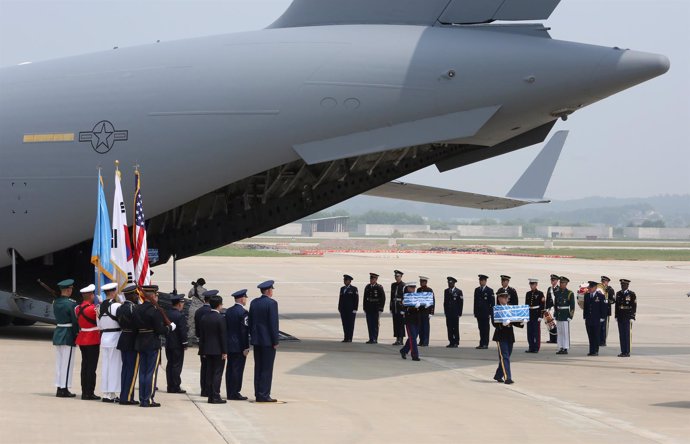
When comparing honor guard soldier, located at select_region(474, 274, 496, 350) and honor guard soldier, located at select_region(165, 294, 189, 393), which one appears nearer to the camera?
honor guard soldier, located at select_region(165, 294, 189, 393)

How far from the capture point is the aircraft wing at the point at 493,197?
23.3 metres

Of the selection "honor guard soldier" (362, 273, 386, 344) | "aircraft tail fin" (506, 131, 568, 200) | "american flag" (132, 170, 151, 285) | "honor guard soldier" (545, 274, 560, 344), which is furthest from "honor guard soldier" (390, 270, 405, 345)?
"aircraft tail fin" (506, 131, 568, 200)

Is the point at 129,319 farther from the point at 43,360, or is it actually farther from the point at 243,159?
the point at 243,159

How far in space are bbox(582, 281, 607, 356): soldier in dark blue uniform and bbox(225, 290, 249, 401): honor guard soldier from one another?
7889mm

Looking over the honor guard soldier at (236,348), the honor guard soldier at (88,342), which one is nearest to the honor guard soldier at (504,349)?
the honor guard soldier at (236,348)

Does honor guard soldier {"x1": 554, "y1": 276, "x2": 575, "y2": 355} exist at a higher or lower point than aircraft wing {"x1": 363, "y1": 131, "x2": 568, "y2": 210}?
lower

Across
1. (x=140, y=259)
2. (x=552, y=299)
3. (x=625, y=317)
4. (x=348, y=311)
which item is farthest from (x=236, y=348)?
(x=552, y=299)

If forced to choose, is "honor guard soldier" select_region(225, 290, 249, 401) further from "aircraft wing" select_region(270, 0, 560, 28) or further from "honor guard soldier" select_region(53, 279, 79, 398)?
"aircraft wing" select_region(270, 0, 560, 28)

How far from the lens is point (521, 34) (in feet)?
52.9

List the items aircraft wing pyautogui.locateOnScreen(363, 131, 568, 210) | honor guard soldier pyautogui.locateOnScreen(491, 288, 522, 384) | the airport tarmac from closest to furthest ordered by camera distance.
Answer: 1. the airport tarmac
2. honor guard soldier pyautogui.locateOnScreen(491, 288, 522, 384)
3. aircraft wing pyautogui.locateOnScreen(363, 131, 568, 210)

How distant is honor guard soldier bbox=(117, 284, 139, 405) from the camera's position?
10789 millimetres

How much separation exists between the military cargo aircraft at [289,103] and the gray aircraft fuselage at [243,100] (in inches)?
1.0

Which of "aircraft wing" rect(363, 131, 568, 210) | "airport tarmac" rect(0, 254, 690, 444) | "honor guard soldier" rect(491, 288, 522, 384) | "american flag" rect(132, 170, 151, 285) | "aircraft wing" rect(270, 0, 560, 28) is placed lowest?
"airport tarmac" rect(0, 254, 690, 444)

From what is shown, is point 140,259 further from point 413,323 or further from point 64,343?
point 413,323
